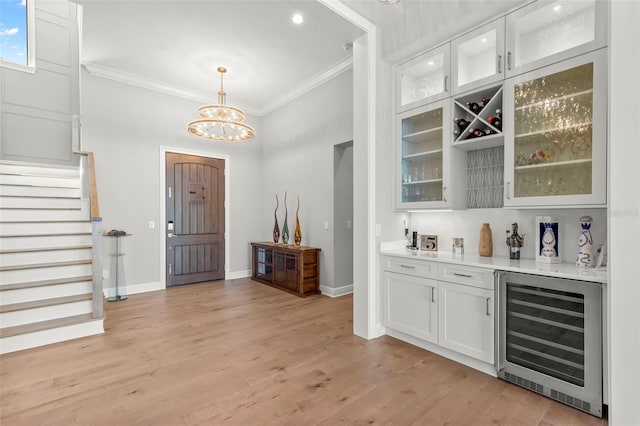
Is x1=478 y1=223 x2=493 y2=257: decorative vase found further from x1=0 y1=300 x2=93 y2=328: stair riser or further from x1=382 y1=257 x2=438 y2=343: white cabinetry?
x1=0 y1=300 x2=93 y2=328: stair riser

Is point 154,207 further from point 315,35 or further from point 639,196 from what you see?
point 639,196

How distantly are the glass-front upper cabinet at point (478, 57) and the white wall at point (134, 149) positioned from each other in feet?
14.9

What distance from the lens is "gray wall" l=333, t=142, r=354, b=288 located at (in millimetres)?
4867

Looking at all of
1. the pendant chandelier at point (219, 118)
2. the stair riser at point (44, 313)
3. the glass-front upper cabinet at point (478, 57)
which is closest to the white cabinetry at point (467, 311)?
the glass-front upper cabinet at point (478, 57)

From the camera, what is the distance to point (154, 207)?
17.4 ft

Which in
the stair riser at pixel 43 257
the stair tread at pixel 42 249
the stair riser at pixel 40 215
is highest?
the stair riser at pixel 40 215

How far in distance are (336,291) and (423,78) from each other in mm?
3231

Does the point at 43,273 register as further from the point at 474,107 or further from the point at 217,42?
the point at 474,107

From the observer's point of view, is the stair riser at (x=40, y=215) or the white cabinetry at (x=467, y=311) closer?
the white cabinetry at (x=467, y=311)

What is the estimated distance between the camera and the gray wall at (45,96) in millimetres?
4898

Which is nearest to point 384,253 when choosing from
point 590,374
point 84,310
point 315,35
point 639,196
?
point 590,374

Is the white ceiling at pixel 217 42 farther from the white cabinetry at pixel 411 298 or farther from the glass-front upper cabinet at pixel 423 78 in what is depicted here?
the white cabinetry at pixel 411 298

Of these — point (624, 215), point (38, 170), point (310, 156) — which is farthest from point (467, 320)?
point (38, 170)

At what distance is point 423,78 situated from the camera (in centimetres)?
329
